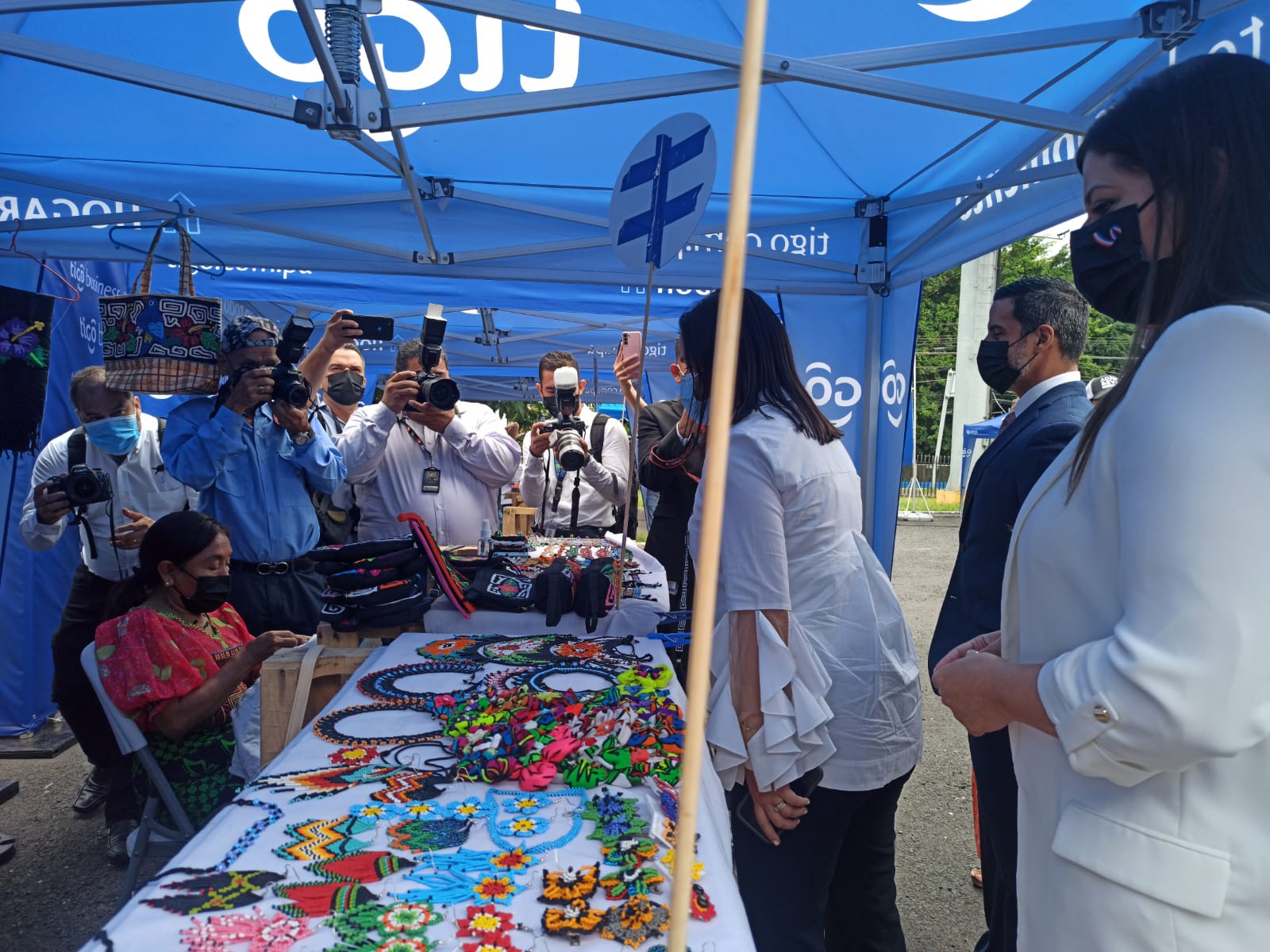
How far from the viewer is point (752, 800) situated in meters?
1.72

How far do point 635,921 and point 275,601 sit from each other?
234 centimetres

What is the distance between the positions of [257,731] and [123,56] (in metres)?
2.61

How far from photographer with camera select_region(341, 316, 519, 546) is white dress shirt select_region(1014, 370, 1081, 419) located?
2067mm

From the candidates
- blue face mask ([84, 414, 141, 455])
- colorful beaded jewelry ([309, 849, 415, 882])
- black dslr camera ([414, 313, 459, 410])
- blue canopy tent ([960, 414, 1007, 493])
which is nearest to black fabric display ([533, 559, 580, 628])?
black dslr camera ([414, 313, 459, 410])

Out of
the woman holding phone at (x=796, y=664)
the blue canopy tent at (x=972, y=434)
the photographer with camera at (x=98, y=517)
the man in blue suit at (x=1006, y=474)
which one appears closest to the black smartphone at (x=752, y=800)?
the woman holding phone at (x=796, y=664)

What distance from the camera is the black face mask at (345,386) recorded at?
4.17 metres

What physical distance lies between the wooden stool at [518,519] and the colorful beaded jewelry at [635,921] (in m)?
6.10

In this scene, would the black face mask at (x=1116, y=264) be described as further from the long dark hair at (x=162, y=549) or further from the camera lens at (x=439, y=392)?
the camera lens at (x=439, y=392)

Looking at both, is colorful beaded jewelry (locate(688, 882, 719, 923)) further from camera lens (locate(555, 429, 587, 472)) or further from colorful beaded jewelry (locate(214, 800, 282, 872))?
camera lens (locate(555, 429, 587, 472))

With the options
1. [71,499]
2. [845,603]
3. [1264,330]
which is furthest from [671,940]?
[71,499]

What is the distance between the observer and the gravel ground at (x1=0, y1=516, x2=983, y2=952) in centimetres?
262

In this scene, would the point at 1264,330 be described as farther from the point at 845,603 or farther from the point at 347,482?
the point at 347,482

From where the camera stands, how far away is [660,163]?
2445mm

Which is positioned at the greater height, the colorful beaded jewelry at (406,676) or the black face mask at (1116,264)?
the black face mask at (1116,264)
